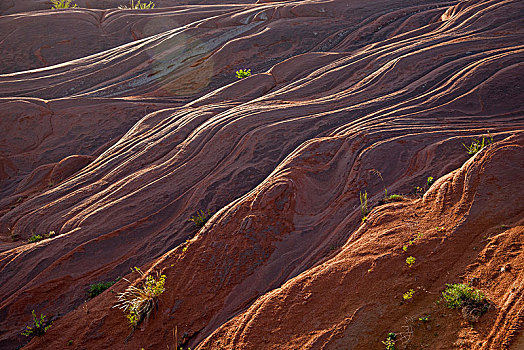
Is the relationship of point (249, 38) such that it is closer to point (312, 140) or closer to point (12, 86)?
point (312, 140)

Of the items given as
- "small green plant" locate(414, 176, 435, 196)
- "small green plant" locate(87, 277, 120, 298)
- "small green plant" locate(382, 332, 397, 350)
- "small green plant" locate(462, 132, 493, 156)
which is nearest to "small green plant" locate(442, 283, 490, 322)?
"small green plant" locate(382, 332, 397, 350)

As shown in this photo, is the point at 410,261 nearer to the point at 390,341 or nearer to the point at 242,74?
the point at 390,341

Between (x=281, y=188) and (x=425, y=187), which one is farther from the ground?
(x=281, y=188)

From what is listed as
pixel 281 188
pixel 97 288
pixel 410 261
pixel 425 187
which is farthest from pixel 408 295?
pixel 97 288

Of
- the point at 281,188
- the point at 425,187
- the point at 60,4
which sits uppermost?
the point at 60,4

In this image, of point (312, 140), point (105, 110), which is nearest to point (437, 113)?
point (312, 140)

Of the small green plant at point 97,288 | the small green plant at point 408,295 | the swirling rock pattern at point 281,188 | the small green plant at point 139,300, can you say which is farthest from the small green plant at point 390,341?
the small green plant at point 97,288

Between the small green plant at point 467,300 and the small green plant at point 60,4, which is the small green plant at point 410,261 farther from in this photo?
the small green plant at point 60,4
